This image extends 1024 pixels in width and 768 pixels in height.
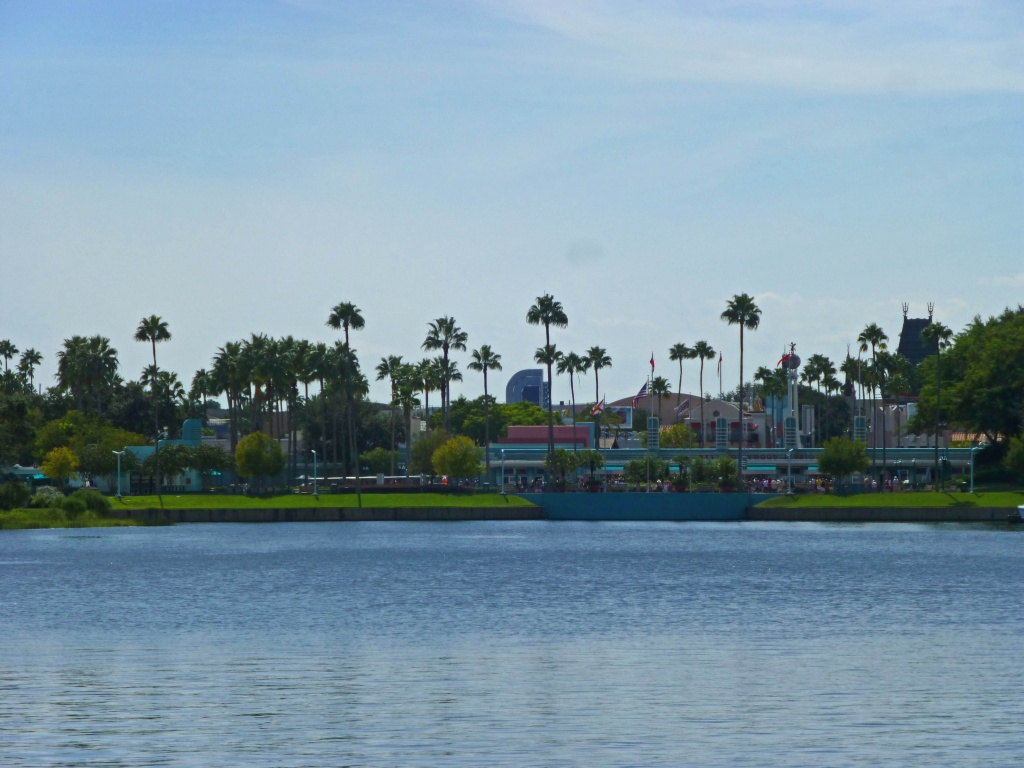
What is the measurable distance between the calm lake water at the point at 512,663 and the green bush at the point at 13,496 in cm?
3875

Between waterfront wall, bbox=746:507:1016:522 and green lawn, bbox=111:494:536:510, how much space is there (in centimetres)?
2399

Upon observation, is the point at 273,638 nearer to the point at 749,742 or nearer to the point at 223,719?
the point at 223,719

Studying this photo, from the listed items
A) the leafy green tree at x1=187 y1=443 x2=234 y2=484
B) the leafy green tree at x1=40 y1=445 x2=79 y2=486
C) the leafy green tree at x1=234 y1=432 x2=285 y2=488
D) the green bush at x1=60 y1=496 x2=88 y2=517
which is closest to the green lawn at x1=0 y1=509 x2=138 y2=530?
the green bush at x1=60 y1=496 x2=88 y2=517

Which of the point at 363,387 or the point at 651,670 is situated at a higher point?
the point at 363,387

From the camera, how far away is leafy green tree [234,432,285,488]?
136 m

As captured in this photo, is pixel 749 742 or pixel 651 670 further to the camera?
pixel 651 670

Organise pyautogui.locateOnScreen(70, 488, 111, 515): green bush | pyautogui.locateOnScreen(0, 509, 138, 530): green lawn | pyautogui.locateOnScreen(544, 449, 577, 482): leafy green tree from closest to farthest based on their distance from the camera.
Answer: pyautogui.locateOnScreen(0, 509, 138, 530): green lawn < pyautogui.locateOnScreen(70, 488, 111, 515): green bush < pyautogui.locateOnScreen(544, 449, 577, 482): leafy green tree

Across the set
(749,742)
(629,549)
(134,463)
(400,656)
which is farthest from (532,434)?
(749,742)

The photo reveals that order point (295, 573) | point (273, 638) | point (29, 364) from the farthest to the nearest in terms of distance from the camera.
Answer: point (29, 364) → point (295, 573) → point (273, 638)

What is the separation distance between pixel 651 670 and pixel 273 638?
11.6 meters

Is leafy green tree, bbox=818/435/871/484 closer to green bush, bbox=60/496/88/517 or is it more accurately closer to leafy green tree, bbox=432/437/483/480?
leafy green tree, bbox=432/437/483/480

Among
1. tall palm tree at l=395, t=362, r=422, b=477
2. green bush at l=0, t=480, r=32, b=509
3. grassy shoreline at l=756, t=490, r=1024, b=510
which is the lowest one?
grassy shoreline at l=756, t=490, r=1024, b=510

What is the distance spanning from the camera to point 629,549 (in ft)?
286

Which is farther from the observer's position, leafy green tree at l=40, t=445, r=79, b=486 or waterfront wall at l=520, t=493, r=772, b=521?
waterfront wall at l=520, t=493, r=772, b=521
